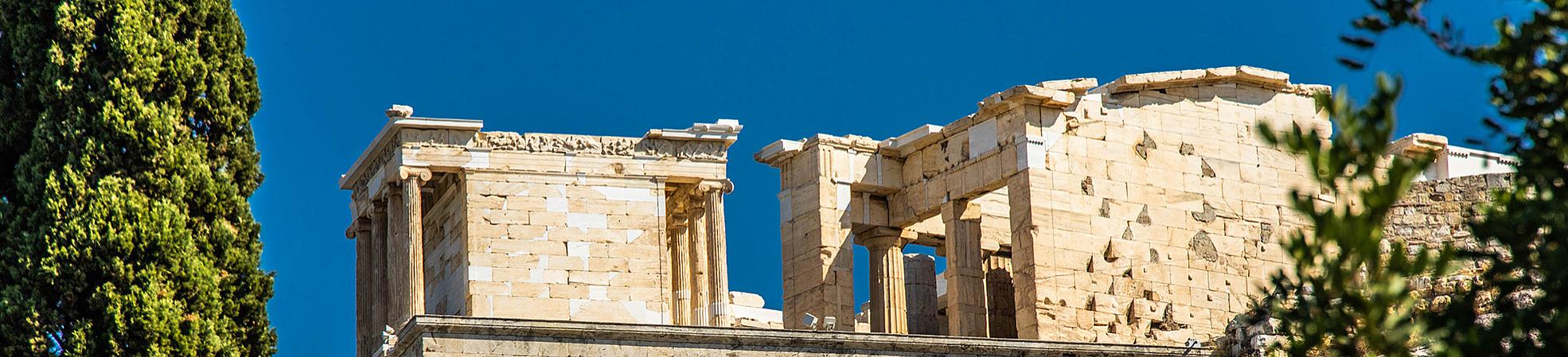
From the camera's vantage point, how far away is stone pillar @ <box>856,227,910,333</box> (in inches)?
1252

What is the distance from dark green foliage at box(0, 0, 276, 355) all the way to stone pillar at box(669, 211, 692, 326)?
22.0 ft

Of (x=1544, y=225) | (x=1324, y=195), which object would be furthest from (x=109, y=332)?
(x=1324, y=195)

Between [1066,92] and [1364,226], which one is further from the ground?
[1066,92]

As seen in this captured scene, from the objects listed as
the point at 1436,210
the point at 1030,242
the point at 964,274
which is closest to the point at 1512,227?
the point at 1436,210

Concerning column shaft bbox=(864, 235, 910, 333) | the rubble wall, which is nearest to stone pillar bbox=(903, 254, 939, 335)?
column shaft bbox=(864, 235, 910, 333)

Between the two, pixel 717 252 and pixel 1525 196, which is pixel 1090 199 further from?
pixel 1525 196

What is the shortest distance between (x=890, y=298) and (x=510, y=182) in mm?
6572

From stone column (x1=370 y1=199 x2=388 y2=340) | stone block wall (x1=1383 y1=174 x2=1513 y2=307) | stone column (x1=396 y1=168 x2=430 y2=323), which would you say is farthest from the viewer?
stone column (x1=370 y1=199 x2=388 y2=340)

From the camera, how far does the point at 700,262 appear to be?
2873 centimetres

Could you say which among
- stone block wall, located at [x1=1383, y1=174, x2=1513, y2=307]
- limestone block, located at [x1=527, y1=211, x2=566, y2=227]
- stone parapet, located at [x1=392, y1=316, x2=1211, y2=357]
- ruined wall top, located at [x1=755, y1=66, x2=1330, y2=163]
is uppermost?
ruined wall top, located at [x1=755, y1=66, x2=1330, y2=163]

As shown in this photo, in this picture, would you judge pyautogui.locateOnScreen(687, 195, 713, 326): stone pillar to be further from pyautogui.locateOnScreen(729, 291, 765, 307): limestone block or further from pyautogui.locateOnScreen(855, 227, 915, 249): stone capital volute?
pyautogui.locateOnScreen(729, 291, 765, 307): limestone block

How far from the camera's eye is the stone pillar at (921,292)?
33.1 meters

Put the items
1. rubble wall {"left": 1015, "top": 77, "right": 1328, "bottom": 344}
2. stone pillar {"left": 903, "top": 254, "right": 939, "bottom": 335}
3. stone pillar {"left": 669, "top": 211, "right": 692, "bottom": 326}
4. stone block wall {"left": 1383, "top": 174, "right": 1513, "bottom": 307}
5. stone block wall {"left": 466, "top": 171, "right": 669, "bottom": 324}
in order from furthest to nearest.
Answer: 1. stone pillar {"left": 903, "top": 254, "right": 939, "bottom": 335}
2. rubble wall {"left": 1015, "top": 77, "right": 1328, "bottom": 344}
3. stone pillar {"left": 669, "top": 211, "right": 692, "bottom": 326}
4. stone block wall {"left": 466, "top": 171, "right": 669, "bottom": 324}
5. stone block wall {"left": 1383, "top": 174, "right": 1513, "bottom": 307}

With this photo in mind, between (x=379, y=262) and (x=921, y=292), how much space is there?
815cm
